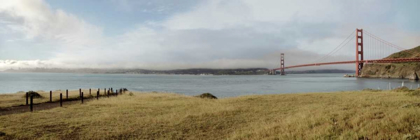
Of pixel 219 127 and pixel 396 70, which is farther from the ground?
pixel 396 70

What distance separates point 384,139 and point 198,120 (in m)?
7.98

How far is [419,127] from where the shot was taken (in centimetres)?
768

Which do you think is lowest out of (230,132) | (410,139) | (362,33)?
(230,132)

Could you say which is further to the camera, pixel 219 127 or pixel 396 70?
pixel 396 70

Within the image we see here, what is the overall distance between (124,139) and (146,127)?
1730 millimetres

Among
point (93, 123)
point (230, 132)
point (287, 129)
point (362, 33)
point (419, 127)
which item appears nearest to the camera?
point (419, 127)

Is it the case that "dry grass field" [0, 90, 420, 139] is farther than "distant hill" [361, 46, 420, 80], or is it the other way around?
"distant hill" [361, 46, 420, 80]

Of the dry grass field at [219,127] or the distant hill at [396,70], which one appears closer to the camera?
the dry grass field at [219,127]

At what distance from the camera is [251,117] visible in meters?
13.8

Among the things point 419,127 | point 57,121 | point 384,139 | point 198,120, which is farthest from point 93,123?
point 419,127

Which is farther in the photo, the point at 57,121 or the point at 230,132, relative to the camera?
the point at 57,121

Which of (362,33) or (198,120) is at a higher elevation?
(362,33)

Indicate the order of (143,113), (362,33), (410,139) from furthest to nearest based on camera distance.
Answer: (362,33) < (143,113) < (410,139)

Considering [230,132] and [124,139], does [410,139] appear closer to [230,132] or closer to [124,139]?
[230,132]
